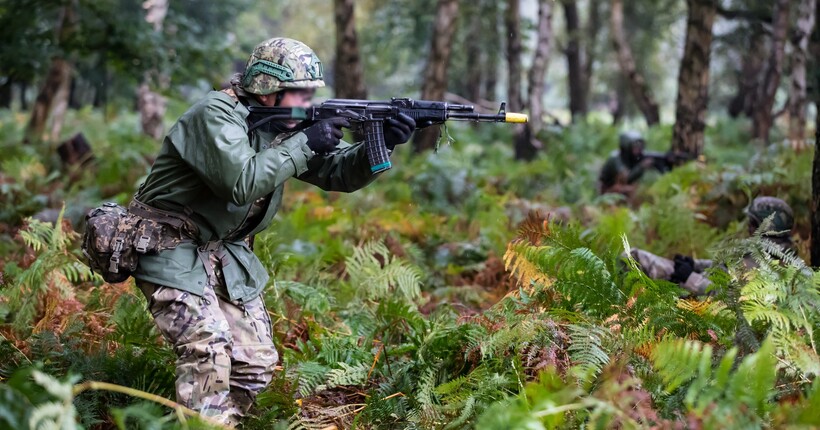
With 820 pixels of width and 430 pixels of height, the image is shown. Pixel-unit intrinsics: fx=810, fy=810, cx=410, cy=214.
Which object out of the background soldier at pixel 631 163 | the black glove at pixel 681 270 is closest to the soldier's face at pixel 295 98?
the black glove at pixel 681 270

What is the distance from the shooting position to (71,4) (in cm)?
1250

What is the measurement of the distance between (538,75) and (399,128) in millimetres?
12053

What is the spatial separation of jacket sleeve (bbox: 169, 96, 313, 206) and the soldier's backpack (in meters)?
0.38

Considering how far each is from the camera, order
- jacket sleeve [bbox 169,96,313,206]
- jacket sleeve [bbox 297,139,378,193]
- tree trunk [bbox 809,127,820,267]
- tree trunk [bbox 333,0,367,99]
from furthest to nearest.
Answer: tree trunk [bbox 333,0,367,99]
tree trunk [bbox 809,127,820,267]
jacket sleeve [bbox 297,139,378,193]
jacket sleeve [bbox 169,96,313,206]

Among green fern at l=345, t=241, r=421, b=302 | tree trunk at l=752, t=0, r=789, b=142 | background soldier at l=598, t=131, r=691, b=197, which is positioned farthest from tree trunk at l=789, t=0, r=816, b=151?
green fern at l=345, t=241, r=421, b=302

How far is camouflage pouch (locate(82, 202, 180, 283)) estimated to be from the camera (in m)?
4.05

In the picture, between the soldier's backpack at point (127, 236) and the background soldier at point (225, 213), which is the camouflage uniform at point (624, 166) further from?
the soldier's backpack at point (127, 236)

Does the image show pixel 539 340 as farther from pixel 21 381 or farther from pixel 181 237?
pixel 21 381

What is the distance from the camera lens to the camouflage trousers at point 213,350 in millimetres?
3885

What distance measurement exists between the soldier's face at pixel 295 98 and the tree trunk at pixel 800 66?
10569 millimetres

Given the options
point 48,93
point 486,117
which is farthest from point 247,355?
point 48,93

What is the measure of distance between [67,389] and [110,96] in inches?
1015

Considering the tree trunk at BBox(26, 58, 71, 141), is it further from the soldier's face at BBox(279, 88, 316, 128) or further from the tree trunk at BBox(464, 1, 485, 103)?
the tree trunk at BBox(464, 1, 485, 103)

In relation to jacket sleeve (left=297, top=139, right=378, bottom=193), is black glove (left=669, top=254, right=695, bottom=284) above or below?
below
